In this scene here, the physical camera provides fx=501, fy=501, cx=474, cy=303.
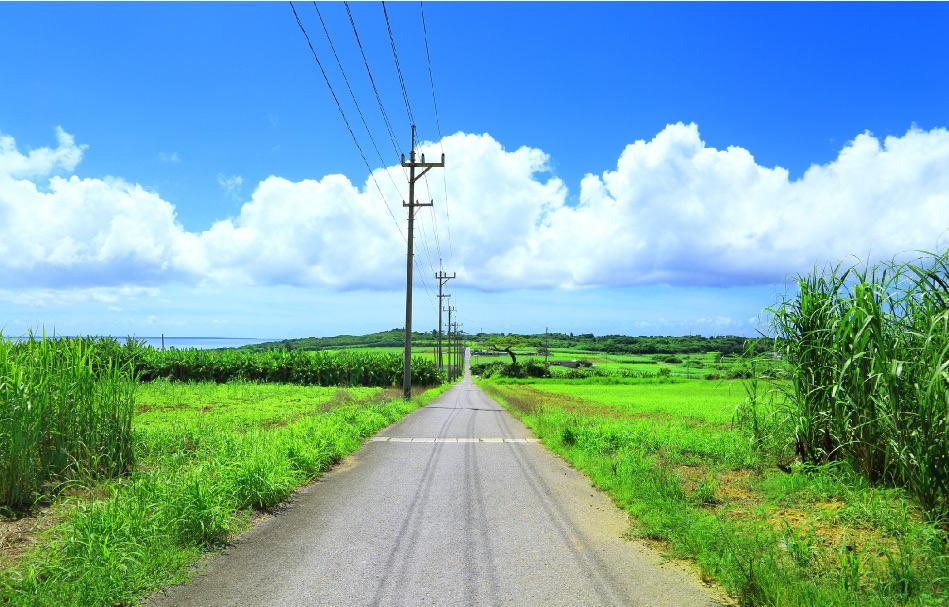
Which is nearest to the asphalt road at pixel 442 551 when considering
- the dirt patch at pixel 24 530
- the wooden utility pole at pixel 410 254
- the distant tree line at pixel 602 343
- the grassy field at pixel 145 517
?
the grassy field at pixel 145 517

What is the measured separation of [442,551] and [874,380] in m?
5.03

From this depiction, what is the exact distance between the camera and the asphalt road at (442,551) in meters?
4.08

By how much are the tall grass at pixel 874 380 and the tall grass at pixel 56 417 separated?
8.84m

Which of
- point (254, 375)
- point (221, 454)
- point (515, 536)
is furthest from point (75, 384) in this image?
point (254, 375)

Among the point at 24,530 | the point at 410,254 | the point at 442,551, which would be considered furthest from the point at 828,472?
the point at 410,254

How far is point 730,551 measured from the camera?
4469 millimetres

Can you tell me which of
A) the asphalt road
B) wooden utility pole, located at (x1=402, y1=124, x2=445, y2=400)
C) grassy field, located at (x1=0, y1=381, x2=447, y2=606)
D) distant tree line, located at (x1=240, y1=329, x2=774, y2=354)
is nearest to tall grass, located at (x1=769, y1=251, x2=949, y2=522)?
the asphalt road

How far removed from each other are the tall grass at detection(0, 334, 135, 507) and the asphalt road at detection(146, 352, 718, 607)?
2735mm

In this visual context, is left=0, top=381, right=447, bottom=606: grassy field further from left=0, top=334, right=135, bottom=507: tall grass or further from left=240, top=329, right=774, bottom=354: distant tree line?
left=240, top=329, right=774, bottom=354: distant tree line

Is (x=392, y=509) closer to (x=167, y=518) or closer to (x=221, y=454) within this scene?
(x=167, y=518)

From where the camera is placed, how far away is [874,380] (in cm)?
552

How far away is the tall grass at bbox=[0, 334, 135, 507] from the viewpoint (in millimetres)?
5645

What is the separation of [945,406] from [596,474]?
4.80 m

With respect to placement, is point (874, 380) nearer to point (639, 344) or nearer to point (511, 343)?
point (511, 343)
